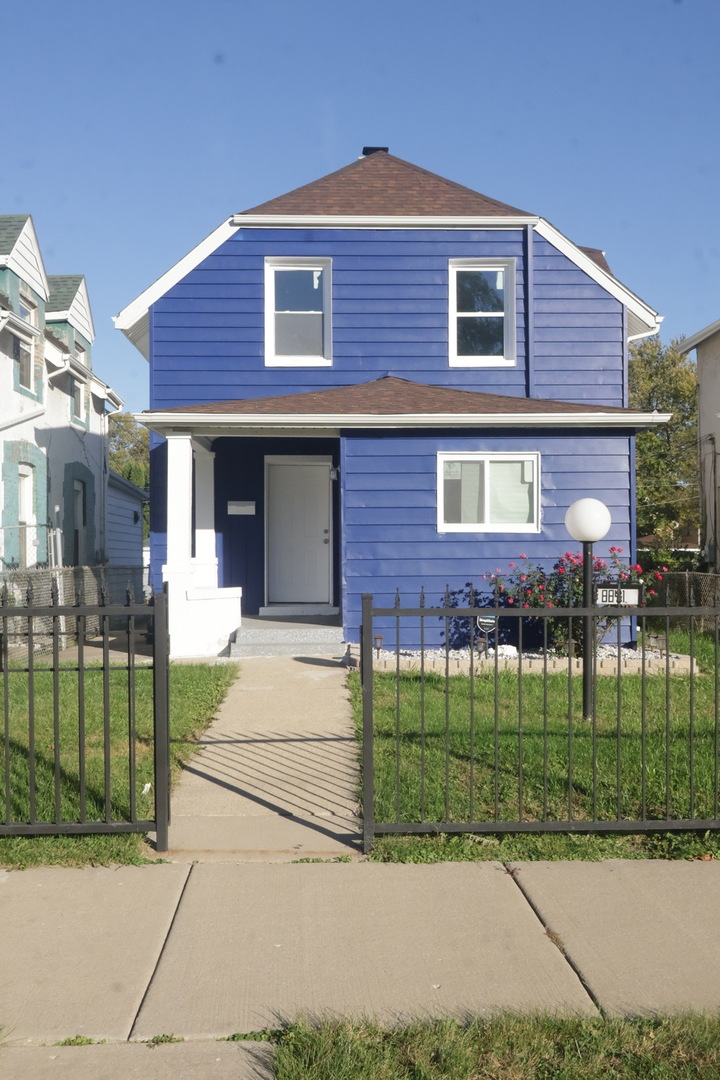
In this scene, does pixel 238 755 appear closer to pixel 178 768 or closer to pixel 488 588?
pixel 178 768

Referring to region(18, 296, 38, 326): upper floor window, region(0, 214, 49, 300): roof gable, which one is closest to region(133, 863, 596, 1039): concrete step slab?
region(0, 214, 49, 300): roof gable

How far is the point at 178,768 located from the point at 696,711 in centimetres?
432

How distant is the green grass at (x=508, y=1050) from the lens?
118 inches

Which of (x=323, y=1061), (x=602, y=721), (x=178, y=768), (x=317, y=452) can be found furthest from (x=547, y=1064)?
(x=317, y=452)

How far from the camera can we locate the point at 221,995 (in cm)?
350

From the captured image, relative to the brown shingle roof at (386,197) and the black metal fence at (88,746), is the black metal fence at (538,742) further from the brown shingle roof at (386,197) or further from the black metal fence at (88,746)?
the brown shingle roof at (386,197)

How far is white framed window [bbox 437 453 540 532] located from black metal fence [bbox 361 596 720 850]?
2069mm

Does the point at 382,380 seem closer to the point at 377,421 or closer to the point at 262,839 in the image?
the point at 377,421

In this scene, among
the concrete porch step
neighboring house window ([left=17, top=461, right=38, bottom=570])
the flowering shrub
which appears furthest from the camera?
neighboring house window ([left=17, top=461, right=38, bottom=570])

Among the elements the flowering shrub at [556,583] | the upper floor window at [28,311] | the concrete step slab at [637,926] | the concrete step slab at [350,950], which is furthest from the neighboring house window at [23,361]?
the concrete step slab at [637,926]

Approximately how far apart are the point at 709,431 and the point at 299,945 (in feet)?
62.6

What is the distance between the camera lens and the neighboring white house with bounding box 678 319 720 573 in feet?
64.3

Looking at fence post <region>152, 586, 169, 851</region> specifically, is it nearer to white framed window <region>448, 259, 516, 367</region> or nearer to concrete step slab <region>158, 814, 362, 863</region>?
concrete step slab <region>158, 814, 362, 863</region>

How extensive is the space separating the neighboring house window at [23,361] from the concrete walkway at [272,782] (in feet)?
28.3
